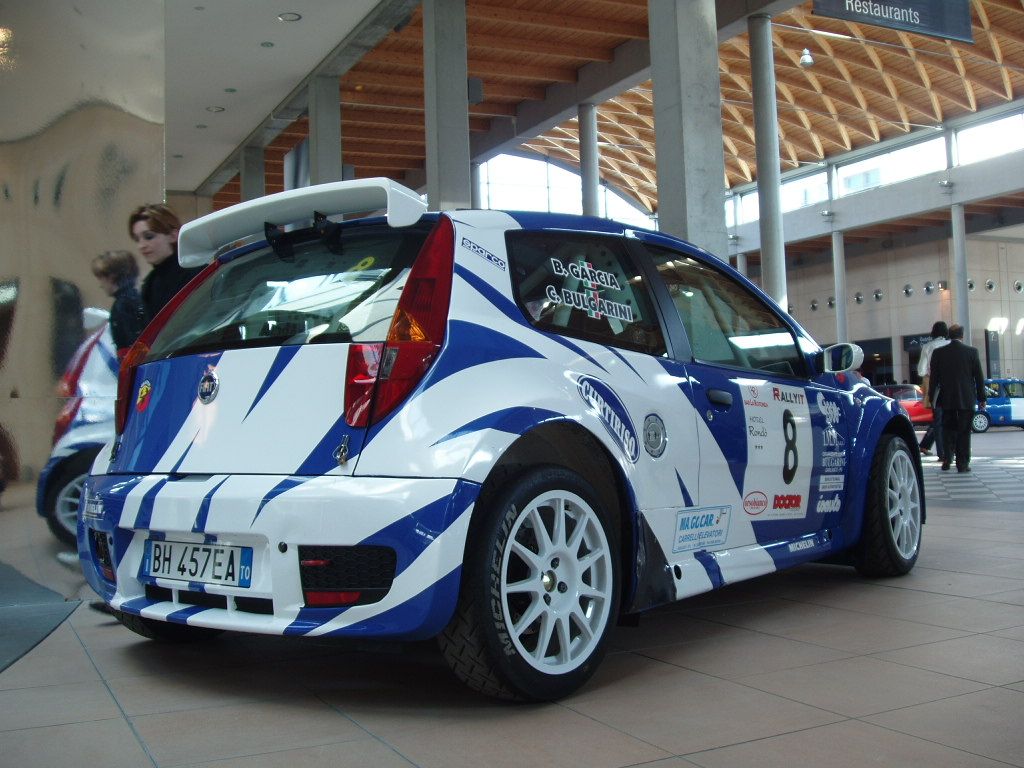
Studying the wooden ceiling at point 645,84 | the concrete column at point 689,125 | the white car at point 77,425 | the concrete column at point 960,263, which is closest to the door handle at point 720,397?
the white car at point 77,425

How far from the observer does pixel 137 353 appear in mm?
3396

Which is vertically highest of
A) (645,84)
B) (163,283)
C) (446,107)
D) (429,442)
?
(645,84)

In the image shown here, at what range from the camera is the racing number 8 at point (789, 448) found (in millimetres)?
3994

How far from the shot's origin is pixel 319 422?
8.87 ft

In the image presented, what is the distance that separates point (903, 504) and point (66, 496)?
13.1 feet

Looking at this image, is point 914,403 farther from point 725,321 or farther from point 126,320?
point 126,320

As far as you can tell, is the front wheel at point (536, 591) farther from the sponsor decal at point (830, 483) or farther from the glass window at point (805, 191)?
the glass window at point (805, 191)

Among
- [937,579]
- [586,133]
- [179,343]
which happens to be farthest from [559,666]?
[586,133]

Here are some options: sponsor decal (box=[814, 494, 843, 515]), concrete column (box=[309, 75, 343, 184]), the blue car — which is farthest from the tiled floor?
the blue car

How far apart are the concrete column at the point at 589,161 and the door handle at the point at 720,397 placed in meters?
18.2

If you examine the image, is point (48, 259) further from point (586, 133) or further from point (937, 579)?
point (586, 133)

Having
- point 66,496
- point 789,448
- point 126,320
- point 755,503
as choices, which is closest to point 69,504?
point 66,496

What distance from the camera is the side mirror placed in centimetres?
441

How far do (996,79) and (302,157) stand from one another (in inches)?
936
